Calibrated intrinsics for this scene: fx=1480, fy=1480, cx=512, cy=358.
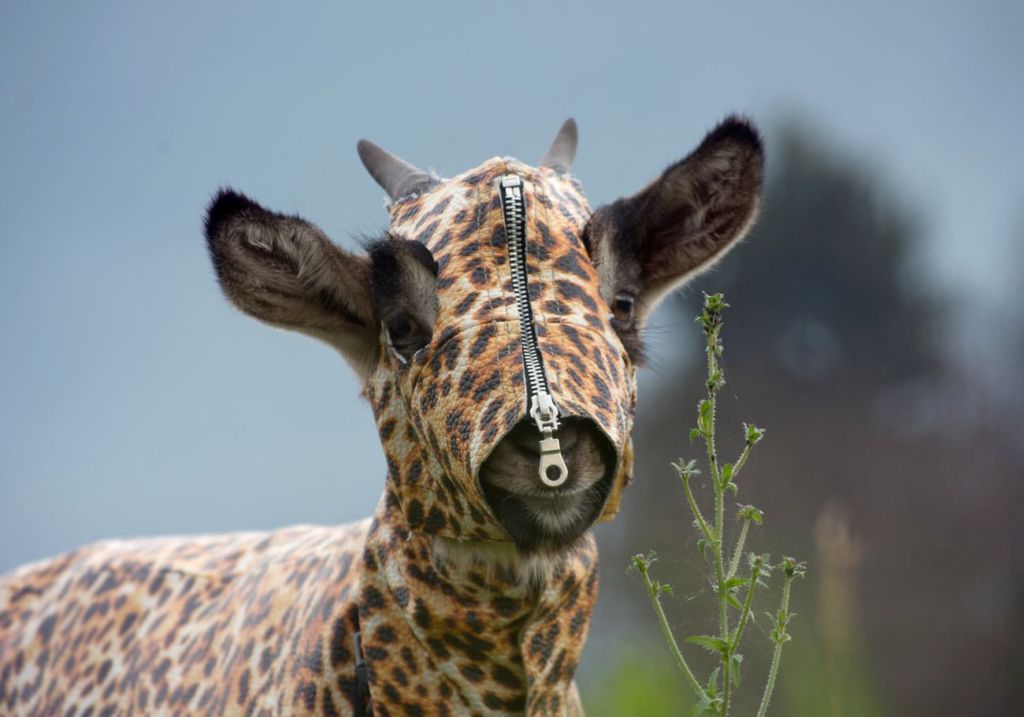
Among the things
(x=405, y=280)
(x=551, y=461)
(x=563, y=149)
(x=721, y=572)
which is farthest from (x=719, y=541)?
(x=563, y=149)

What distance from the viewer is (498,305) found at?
3.96 meters

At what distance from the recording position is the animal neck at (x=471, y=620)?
433 cm

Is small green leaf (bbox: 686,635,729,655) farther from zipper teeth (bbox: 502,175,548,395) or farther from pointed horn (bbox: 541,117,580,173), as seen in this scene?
pointed horn (bbox: 541,117,580,173)

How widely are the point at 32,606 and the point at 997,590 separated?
568 cm

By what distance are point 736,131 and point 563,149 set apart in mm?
727

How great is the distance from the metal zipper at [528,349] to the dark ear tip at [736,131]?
722 mm

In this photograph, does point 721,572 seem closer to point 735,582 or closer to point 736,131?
point 735,582

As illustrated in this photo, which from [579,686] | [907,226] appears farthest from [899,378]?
[579,686]

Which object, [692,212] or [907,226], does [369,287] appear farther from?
[907,226]

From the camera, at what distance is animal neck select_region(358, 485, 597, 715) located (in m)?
4.33

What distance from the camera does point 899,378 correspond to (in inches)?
522

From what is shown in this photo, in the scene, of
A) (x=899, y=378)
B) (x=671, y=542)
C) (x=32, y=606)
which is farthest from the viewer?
(x=899, y=378)

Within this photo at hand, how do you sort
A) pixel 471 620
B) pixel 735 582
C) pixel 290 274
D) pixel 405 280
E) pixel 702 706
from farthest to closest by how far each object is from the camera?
pixel 290 274 → pixel 471 620 → pixel 405 280 → pixel 735 582 → pixel 702 706

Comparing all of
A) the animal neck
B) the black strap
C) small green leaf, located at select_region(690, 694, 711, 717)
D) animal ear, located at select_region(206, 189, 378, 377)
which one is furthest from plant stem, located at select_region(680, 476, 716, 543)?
the black strap
